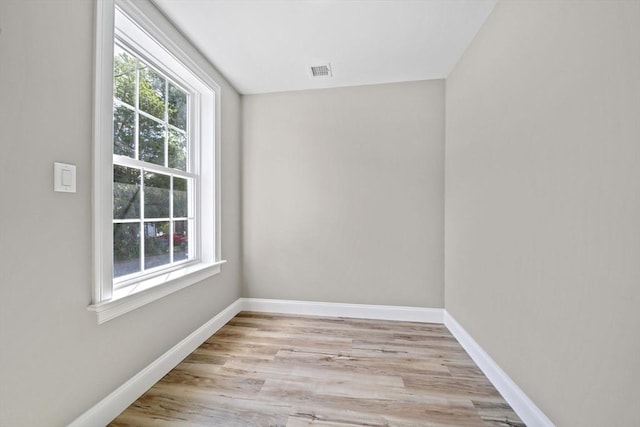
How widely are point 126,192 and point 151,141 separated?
453 mm

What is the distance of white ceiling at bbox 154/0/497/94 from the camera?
174 centimetres

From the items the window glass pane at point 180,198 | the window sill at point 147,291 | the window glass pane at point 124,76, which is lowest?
the window sill at point 147,291

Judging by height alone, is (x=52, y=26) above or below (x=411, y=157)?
above

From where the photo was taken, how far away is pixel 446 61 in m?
2.33

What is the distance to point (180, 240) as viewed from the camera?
2238 millimetres

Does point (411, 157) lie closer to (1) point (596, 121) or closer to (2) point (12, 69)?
(1) point (596, 121)

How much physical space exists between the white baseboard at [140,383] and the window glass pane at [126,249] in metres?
0.63

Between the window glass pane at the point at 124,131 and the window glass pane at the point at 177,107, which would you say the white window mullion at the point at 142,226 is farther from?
the window glass pane at the point at 177,107

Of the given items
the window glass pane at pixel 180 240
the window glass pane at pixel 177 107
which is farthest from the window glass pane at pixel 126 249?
the window glass pane at pixel 177 107

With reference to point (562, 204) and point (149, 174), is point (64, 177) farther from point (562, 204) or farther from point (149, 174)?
point (562, 204)

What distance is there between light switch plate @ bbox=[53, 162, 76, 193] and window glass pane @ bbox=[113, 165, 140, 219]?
0.36 meters

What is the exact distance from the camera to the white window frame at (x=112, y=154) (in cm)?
131

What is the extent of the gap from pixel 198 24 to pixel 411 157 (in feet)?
7.10

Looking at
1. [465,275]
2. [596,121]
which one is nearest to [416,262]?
[465,275]
